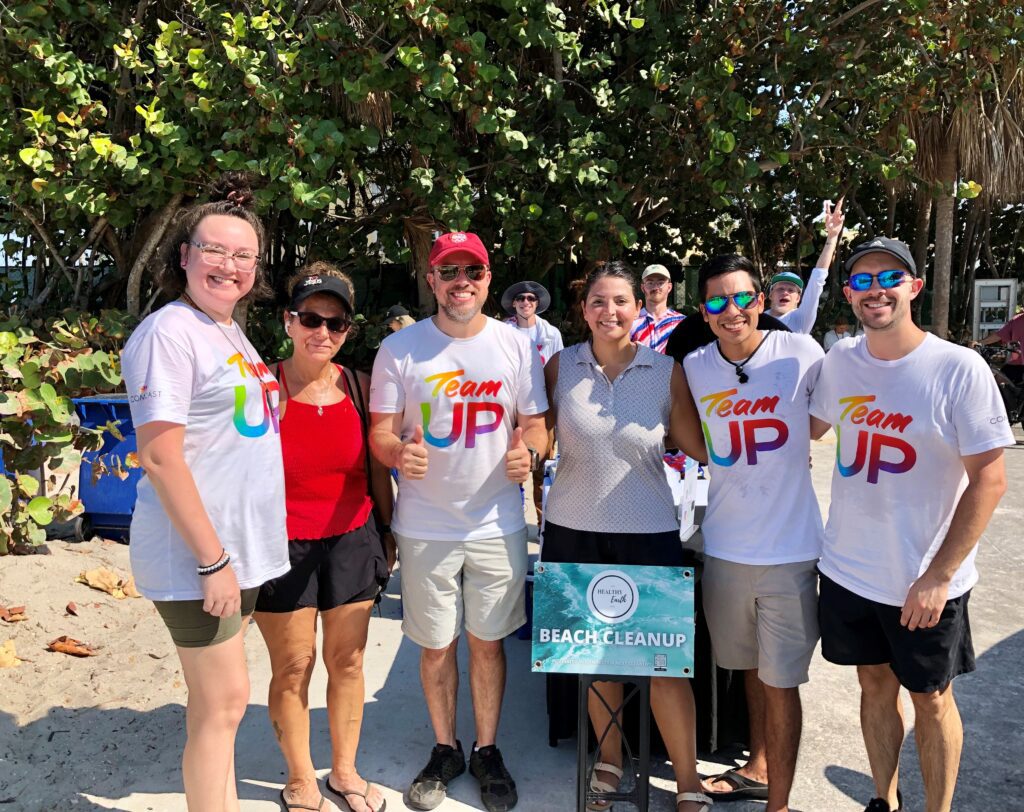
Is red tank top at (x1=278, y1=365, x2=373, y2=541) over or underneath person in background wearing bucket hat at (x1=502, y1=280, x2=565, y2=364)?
underneath

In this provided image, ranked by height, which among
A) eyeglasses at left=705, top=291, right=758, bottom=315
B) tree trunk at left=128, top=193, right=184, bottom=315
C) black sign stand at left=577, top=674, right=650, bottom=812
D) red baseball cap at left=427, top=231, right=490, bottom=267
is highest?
tree trunk at left=128, top=193, right=184, bottom=315

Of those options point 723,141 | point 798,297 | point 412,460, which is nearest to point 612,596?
point 412,460

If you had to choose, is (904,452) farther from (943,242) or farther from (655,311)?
(943,242)

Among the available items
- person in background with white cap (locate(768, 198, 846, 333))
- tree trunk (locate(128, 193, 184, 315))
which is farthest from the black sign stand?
tree trunk (locate(128, 193, 184, 315))

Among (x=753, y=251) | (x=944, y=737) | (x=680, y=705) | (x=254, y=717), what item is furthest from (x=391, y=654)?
(x=753, y=251)

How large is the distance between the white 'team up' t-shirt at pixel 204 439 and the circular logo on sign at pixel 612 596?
42.3 inches

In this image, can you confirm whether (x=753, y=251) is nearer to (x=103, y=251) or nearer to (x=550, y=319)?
(x=550, y=319)

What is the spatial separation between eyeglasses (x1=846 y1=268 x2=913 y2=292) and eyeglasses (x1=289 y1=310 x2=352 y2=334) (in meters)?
1.78

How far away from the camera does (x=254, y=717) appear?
12.0 feet

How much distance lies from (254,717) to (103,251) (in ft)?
25.3

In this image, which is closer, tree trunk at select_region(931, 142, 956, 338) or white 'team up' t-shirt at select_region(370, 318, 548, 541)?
white 'team up' t-shirt at select_region(370, 318, 548, 541)

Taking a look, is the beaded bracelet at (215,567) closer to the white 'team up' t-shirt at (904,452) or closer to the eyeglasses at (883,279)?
the white 'team up' t-shirt at (904,452)

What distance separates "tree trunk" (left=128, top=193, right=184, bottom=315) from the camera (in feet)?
27.3

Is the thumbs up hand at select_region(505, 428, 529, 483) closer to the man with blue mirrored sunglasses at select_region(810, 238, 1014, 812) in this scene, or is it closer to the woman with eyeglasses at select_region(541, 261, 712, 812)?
the woman with eyeglasses at select_region(541, 261, 712, 812)
